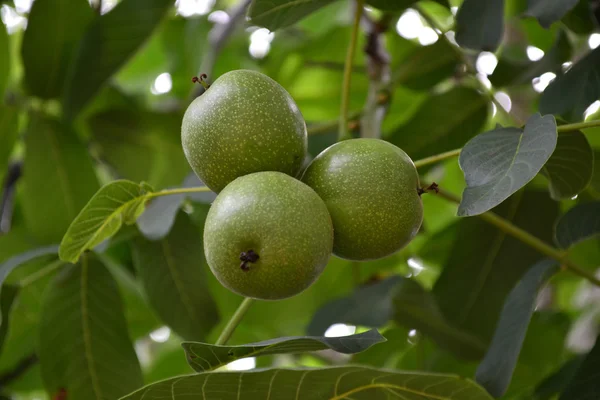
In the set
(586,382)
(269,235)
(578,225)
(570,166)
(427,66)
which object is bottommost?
(586,382)

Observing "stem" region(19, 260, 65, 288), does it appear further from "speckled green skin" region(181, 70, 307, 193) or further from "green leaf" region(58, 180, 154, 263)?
"speckled green skin" region(181, 70, 307, 193)

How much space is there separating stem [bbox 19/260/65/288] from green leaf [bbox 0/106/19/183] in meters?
0.49

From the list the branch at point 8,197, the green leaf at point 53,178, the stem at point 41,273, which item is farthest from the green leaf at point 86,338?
the branch at point 8,197

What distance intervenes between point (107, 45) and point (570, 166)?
1.14 m

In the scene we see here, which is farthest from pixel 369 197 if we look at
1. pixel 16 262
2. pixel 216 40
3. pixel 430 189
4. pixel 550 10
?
Result: pixel 216 40

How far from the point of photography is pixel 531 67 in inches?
70.9

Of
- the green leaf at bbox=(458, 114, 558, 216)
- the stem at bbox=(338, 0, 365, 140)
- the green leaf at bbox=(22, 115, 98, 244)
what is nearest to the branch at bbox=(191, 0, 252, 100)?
the green leaf at bbox=(22, 115, 98, 244)

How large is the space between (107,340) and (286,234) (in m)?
0.73

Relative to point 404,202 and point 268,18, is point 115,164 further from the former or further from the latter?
point 404,202

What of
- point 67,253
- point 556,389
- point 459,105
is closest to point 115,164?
point 67,253

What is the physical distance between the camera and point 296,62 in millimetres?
2570

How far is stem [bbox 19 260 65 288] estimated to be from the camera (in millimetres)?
1566

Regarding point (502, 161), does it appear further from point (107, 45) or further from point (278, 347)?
point (107, 45)

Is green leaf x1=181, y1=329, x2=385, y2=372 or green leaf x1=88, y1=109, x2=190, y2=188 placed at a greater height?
green leaf x1=181, y1=329, x2=385, y2=372
